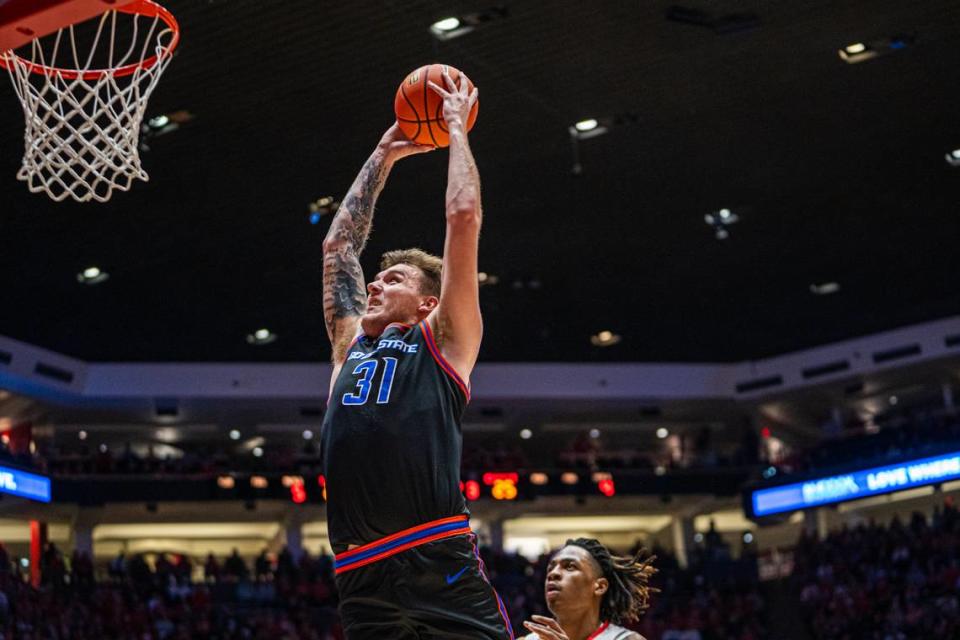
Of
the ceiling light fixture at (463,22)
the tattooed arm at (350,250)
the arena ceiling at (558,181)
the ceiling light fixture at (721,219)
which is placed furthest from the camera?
the ceiling light fixture at (721,219)

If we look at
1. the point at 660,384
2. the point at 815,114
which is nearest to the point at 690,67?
the point at 815,114

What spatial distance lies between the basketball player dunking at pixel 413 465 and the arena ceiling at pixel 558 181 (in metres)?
9.54

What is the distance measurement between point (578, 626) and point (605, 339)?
20127 mm

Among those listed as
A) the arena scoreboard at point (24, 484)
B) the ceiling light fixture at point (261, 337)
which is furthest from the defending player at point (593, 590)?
the ceiling light fixture at point (261, 337)

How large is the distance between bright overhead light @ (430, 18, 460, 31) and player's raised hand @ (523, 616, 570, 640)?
941 centimetres

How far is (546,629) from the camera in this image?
15.7ft

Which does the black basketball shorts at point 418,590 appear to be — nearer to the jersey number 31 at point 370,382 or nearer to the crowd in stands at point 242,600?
the jersey number 31 at point 370,382

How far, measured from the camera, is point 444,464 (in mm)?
3705

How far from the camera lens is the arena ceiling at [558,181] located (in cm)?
1381

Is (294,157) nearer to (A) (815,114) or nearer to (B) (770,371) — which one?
(A) (815,114)

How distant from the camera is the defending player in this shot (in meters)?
5.52

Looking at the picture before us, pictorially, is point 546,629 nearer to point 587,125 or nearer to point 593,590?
point 593,590

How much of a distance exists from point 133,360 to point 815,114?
47.4ft

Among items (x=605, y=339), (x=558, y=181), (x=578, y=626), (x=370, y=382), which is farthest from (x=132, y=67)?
(x=605, y=339)
